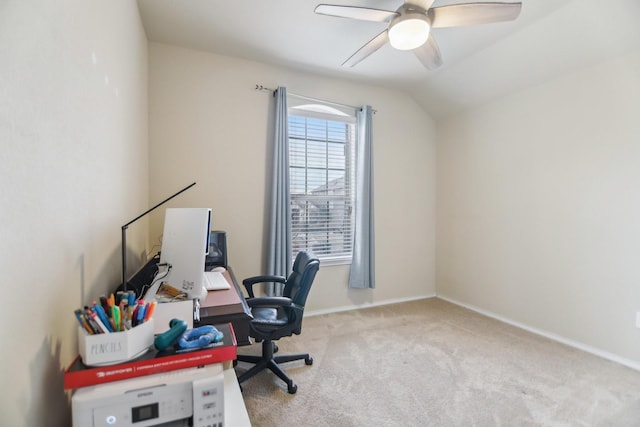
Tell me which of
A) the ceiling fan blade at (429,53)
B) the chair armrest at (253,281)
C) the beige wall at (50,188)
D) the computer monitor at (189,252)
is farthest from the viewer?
the chair armrest at (253,281)

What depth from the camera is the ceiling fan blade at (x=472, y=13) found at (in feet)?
5.56

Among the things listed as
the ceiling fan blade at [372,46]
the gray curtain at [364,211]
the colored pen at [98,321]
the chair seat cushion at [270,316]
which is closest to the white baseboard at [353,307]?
the gray curtain at [364,211]

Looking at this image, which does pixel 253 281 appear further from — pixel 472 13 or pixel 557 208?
pixel 557 208

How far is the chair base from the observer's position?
2031mm

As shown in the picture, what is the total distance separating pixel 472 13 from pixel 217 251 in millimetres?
2483

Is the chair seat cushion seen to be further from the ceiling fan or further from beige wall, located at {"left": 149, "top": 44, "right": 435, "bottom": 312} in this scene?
the ceiling fan

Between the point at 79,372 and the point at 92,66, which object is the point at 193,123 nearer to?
the point at 92,66

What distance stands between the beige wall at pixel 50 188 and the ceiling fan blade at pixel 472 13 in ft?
6.03

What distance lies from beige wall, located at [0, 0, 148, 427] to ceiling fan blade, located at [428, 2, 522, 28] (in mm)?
1839

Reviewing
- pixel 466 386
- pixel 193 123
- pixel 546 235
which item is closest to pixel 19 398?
pixel 466 386

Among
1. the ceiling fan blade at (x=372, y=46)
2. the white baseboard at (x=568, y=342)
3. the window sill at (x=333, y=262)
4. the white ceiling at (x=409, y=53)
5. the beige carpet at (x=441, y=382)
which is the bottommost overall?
the beige carpet at (x=441, y=382)

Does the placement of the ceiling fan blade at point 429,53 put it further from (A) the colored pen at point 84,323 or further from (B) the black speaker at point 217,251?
(A) the colored pen at point 84,323

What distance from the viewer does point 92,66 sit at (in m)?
1.22

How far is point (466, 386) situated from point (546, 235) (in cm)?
176
